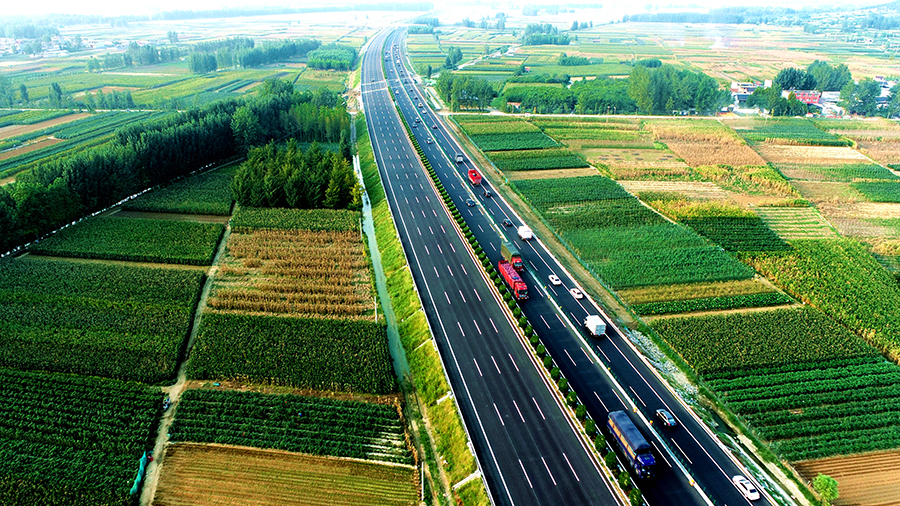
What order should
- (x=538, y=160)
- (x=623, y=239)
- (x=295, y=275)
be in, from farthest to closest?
(x=538, y=160), (x=623, y=239), (x=295, y=275)

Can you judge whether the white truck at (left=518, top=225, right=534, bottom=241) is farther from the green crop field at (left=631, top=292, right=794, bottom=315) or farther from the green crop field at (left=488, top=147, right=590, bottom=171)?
the green crop field at (left=488, top=147, right=590, bottom=171)

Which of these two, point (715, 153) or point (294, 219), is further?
point (715, 153)

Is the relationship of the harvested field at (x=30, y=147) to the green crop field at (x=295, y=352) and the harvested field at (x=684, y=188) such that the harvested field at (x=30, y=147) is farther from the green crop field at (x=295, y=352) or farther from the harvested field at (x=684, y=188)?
the harvested field at (x=684, y=188)

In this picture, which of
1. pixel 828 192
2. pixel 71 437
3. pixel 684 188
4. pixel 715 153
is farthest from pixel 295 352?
pixel 715 153

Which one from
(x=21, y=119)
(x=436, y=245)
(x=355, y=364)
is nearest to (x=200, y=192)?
(x=436, y=245)

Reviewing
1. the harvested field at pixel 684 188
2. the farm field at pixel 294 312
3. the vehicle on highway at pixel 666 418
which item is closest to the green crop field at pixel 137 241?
the farm field at pixel 294 312

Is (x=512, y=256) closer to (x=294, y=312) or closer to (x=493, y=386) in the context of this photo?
(x=493, y=386)
